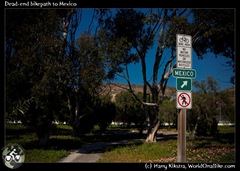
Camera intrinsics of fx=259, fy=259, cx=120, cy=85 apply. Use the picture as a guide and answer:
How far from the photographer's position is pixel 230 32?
16281 millimetres

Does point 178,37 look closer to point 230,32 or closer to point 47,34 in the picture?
point 47,34

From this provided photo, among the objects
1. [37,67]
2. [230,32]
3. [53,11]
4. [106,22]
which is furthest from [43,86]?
[230,32]

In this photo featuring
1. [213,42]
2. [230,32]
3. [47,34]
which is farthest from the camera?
[213,42]

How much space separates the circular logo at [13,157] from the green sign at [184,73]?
4667mm

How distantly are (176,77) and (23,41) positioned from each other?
878 centimetres

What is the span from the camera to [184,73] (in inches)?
258

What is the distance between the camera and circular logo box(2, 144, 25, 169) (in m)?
6.99

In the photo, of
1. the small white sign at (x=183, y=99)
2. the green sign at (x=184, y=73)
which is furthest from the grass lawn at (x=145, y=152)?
the green sign at (x=184, y=73)

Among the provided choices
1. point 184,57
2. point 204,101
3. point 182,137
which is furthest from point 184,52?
point 204,101

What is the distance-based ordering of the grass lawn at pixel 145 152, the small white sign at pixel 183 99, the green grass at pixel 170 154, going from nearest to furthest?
the small white sign at pixel 183 99, the green grass at pixel 170 154, the grass lawn at pixel 145 152

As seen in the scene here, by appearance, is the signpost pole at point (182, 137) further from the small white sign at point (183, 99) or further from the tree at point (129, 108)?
the tree at point (129, 108)

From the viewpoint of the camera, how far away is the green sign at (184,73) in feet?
21.3

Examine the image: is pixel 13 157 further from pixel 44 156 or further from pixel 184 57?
pixel 44 156

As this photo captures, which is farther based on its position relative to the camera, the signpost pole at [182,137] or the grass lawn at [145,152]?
the grass lawn at [145,152]
